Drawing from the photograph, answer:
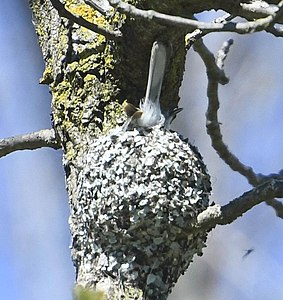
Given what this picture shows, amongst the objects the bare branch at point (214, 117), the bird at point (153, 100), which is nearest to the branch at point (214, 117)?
the bare branch at point (214, 117)

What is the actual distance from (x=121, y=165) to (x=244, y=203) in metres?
0.35

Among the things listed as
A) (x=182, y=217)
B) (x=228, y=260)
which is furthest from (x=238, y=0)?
(x=228, y=260)

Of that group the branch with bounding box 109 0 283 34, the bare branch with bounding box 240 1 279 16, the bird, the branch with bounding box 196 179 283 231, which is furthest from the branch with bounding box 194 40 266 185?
the branch with bounding box 109 0 283 34

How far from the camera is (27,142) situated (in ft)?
7.54

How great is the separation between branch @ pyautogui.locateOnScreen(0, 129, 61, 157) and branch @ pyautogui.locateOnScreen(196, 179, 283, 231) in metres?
0.54

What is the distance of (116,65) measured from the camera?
2.16 metres

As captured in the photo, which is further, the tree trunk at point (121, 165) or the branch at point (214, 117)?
the branch at point (214, 117)

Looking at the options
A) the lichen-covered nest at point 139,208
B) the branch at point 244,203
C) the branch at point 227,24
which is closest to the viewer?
the branch at point 227,24

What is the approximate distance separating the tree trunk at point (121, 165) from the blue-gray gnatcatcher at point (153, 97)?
0.02m

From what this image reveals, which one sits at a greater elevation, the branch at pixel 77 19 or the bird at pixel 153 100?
the branch at pixel 77 19

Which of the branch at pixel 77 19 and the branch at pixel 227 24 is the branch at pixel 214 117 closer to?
the branch at pixel 77 19

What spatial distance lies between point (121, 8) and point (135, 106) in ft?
1.39

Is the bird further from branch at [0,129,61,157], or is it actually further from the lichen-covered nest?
branch at [0,129,61,157]

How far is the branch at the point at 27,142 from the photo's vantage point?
227 centimetres
